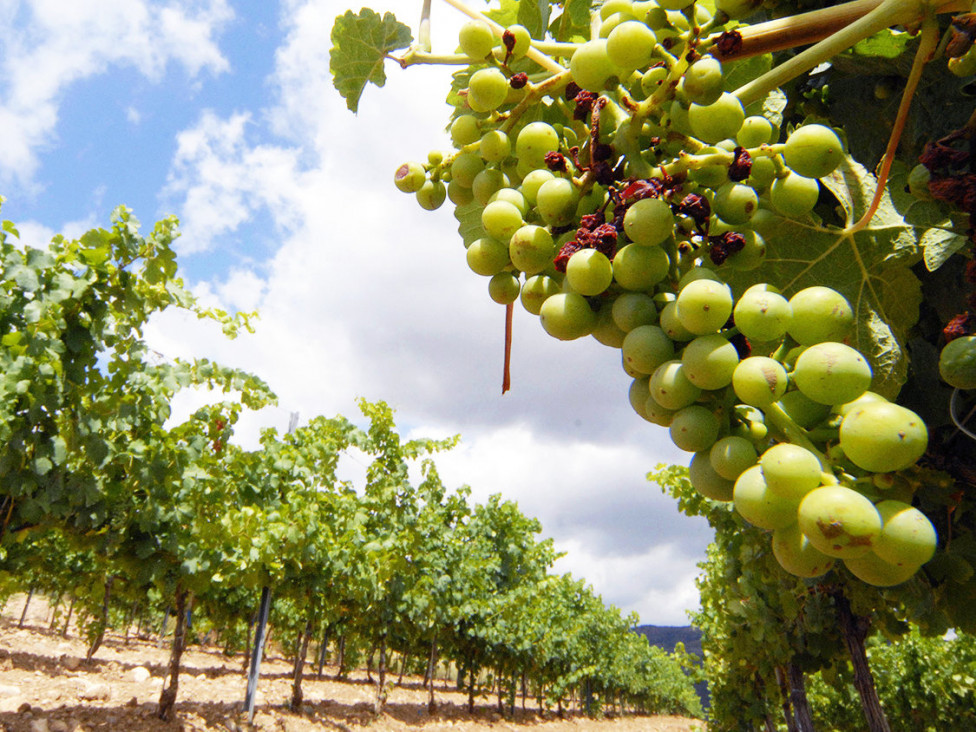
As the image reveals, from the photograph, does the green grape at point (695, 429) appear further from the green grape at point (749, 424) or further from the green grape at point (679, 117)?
the green grape at point (679, 117)

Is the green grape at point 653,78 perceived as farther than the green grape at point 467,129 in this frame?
No

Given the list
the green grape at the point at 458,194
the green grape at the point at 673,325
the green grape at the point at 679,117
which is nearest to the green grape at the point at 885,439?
the green grape at the point at 673,325

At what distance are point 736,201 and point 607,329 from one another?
0.79 ft

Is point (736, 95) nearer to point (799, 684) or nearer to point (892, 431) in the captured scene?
point (892, 431)

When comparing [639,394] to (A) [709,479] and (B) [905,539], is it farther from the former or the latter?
(B) [905,539]

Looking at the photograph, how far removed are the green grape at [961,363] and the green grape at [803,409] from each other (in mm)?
344

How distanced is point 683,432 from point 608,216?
1.08 feet

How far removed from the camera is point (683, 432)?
28.4 inches

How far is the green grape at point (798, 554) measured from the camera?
0.63 meters

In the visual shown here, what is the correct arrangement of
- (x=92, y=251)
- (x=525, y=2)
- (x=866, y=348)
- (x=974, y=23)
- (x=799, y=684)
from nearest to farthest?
(x=974, y=23) → (x=866, y=348) → (x=525, y=2) → (x=92, y=251) → (x=799, y=684)

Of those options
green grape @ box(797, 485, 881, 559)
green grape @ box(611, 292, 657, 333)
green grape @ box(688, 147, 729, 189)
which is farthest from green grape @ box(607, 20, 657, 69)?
green grape @ box(797, 485, 881, 559)

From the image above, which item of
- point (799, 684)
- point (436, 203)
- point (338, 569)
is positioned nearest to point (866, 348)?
point (436, 203)

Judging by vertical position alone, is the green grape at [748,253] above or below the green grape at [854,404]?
above

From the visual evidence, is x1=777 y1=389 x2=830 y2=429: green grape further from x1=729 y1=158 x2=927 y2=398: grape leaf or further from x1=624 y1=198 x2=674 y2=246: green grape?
x1=729 y1=158 x2=927 y2=398: grape leaf
